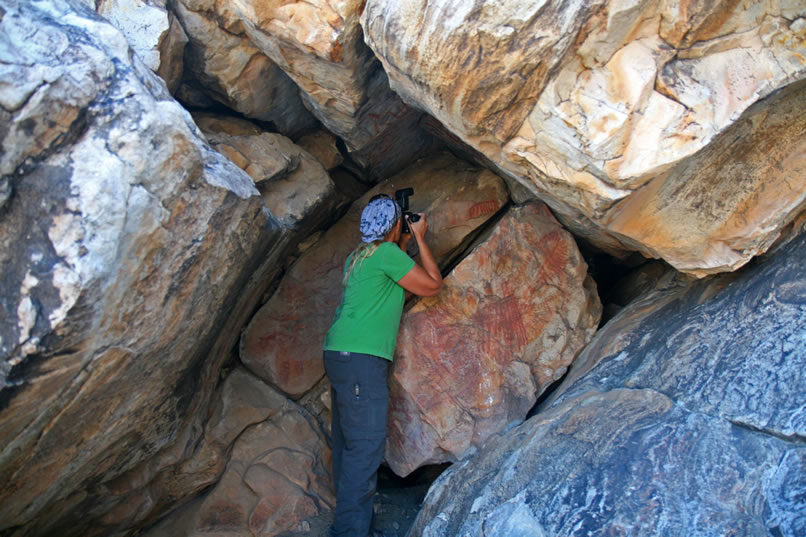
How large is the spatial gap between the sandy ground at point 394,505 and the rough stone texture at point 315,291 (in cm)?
64

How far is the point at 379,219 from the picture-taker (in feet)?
9.09

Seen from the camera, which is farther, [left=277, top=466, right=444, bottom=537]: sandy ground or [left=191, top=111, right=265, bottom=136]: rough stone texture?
[left=191, top=111, right=265, bottom=136]: rough stone texture

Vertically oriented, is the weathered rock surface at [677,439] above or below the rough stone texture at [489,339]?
above

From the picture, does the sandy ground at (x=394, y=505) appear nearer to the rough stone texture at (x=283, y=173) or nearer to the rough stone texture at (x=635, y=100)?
the rough stone texture at (x=283, y=173)

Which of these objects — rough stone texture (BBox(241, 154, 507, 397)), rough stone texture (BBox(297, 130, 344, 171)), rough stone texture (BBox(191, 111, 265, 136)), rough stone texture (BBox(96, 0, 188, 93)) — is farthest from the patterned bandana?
rough stone texture (BBox(96, 0, 188, 93))

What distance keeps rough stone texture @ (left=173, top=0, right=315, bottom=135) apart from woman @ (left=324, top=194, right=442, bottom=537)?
0.90 m

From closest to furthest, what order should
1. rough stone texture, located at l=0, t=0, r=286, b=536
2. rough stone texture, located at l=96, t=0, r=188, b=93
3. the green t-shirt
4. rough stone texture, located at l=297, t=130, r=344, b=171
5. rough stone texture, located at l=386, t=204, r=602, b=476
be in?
1. rough stone texture, located at l=0, t=0, r=286, b=536
2. rough stone texture, located at l=96, t=0, r=188, b=93
3. the green t-shirt
4. rough stone texture, located at l=386, t=204, r=602, b=476
5. rough stone texture, located at l=297, t=130, r=344, b=171

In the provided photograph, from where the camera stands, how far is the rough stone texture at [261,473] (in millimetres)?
2852

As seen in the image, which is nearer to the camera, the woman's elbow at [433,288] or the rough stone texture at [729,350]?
the rough stone texture at [729,350]

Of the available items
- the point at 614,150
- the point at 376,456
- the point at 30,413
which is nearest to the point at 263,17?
the point at 614,150

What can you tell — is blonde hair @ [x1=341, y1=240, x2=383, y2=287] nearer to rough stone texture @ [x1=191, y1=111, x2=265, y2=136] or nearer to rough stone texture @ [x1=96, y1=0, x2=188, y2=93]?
rough stone texture @ [x1=191, y1=111, x2=265, y2=136]

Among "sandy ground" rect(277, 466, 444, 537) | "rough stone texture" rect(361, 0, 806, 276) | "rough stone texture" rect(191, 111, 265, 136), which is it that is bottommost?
"sandy ground" rect(277, 466, 444, 537)

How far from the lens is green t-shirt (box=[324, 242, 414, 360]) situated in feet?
8.68

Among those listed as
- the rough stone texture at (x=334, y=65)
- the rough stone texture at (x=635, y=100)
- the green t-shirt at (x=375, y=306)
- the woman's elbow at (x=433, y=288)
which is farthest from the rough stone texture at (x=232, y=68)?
the woman's elbow at (x=433, y=288)
